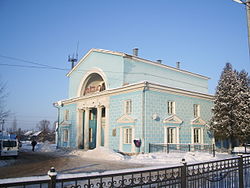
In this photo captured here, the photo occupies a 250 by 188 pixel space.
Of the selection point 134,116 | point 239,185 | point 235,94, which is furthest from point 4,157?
point 235,94

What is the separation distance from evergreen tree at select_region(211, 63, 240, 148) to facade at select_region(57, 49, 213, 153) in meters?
1.58

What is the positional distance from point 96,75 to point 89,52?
296 centimetres

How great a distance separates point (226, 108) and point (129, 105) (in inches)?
421

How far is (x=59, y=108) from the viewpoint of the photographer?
3650 cm

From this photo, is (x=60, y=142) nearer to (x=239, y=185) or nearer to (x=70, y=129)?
(x=70, y=129)

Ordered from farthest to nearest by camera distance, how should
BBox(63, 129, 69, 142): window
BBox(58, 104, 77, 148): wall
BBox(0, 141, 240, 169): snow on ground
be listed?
BBox(63, 129, 69, 142): window → BBox(58, 104, 77, 148): wall → BBox(0, 141, 240, 169): snow on ground

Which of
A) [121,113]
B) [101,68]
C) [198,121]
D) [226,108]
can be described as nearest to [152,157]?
[121,113]

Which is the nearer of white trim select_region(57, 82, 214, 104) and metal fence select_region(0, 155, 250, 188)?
metal fence select_region(0, 155, 250, 188)

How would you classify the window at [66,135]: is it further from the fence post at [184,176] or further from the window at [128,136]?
the fence post at [184,176]

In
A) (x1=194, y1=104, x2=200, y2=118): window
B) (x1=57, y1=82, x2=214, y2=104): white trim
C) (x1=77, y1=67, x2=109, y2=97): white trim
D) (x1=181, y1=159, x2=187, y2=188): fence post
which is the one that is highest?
(x1=77, y1=67, x2=109, y2=97): white trim

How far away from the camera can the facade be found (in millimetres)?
22906

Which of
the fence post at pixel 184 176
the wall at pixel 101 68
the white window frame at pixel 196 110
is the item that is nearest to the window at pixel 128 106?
the wall at pixel 101 68

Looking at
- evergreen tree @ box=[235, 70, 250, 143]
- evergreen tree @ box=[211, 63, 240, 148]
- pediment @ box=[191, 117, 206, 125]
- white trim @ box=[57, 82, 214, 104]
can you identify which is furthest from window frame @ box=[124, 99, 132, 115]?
evergreen tree @ box=[235, 70, 250, 143]

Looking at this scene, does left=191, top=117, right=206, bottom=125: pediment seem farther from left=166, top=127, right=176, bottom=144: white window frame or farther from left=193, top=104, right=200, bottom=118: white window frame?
left=166, top=127, right=176, bottom=144: white window frame
